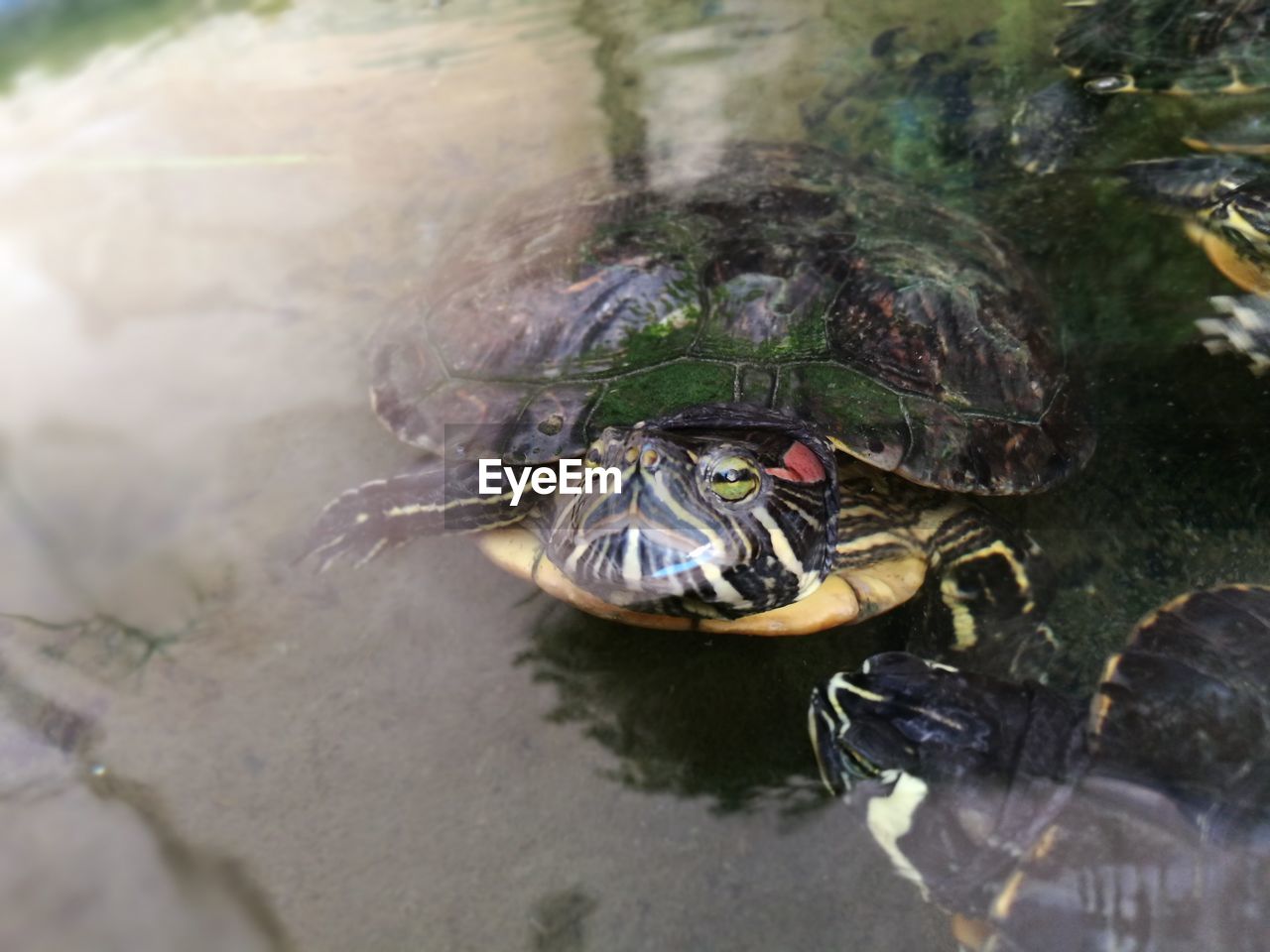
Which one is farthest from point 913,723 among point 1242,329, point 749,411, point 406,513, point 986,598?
point 1242,329

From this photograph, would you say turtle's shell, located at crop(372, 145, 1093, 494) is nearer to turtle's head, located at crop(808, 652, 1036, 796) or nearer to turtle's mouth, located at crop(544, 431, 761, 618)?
turtle's mouth, located at crop(544, 431, 761, 618)

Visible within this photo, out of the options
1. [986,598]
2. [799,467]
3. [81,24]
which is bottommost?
[986,598]

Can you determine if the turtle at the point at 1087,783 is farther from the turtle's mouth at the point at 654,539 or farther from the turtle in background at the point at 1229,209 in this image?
the turtle in background at the point at 1229,209

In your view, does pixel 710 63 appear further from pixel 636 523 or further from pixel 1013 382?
pixel 636 523

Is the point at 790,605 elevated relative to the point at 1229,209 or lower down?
lower down

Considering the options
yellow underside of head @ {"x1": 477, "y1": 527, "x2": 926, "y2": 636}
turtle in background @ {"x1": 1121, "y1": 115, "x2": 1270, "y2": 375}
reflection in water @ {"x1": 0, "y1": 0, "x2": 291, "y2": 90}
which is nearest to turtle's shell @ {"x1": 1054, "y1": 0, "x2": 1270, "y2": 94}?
turtle in background @ {"x1": 1121, "y1": 115, "x2": 1270, "y2": 375}

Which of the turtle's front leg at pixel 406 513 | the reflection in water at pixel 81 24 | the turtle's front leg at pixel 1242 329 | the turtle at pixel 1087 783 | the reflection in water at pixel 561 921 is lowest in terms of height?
the reflection in water at pixel 561 921

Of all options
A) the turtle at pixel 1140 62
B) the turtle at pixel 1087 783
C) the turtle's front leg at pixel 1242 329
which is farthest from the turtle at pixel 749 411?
the turtle at pixel 1140 62

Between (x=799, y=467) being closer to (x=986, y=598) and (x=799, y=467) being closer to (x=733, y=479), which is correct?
(x=733, y=479)
